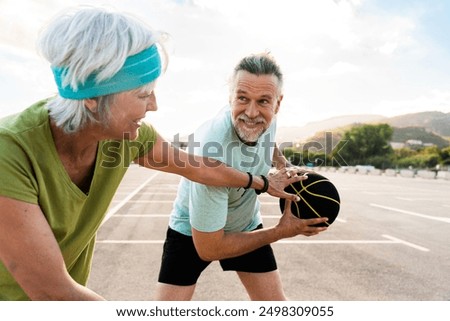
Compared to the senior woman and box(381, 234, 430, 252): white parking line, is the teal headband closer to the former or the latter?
the senior woman

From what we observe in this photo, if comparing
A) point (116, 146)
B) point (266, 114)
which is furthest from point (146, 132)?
point (266, 114)

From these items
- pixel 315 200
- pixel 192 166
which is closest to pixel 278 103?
pixel 315 200

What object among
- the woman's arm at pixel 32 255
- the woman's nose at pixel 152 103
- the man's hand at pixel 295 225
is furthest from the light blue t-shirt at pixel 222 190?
the woman's arm at pixel 32 255

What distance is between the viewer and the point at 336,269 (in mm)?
5926

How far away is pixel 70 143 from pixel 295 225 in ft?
5.00

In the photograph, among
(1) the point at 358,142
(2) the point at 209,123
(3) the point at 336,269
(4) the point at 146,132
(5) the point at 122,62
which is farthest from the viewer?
(1) the point at 358,142

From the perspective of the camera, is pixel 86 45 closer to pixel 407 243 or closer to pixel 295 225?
pixel 295 225

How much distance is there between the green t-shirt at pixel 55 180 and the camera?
1506 mm

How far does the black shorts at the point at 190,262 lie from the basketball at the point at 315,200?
0.47 m

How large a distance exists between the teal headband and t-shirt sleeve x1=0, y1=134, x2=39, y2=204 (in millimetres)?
276

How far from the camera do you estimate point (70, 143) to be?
1787mm

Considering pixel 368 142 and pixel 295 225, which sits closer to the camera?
pixel 295 225

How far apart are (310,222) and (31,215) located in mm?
1732
